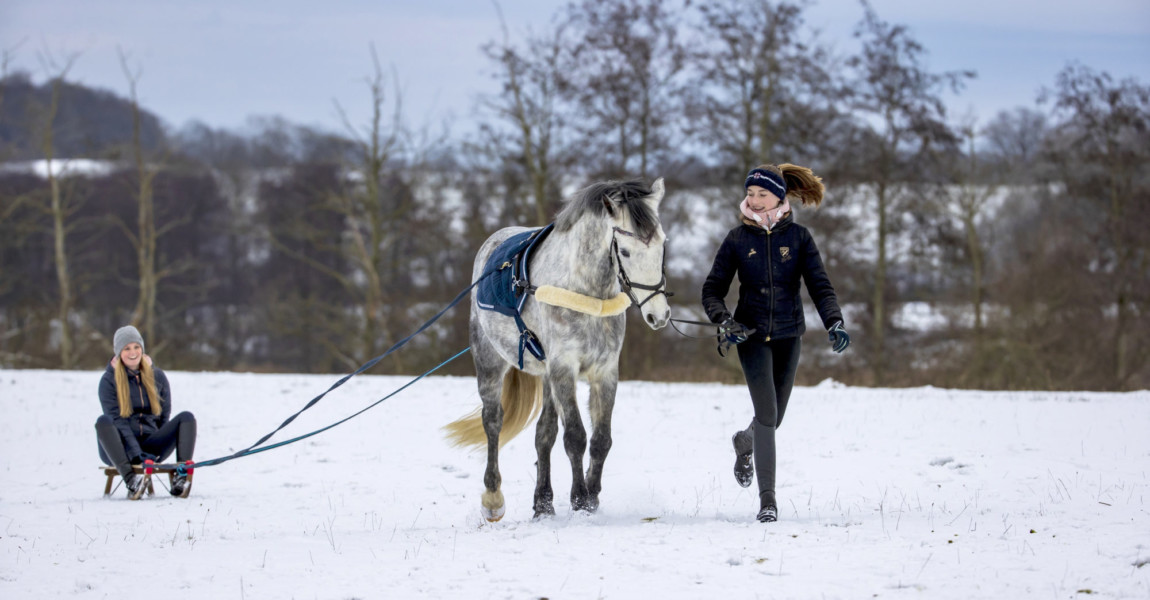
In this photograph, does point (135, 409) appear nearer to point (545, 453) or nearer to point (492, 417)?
point (492, 417)

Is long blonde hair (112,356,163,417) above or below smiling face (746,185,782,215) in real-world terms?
below

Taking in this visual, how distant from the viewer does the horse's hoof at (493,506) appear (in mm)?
5848

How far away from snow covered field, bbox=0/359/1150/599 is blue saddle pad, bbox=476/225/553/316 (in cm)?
139

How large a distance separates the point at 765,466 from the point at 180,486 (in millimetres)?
4554

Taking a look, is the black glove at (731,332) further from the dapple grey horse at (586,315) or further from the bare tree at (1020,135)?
the bare tree at (1020,135)

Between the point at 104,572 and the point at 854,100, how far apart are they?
20356 millimetres

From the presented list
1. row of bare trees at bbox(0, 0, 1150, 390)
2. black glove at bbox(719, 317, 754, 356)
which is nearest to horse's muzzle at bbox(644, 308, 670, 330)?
black glove at bbox(719, 317, 754, 356)

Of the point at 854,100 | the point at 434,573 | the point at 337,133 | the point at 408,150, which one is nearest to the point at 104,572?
the point at 434,573

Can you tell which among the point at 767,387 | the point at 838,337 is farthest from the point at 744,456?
the point at 838,337

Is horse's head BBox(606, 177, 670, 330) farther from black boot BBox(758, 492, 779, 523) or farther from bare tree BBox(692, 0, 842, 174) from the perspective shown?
bare tree BBox(692, 0, 842, 174)

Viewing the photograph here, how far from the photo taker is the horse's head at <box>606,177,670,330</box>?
4.84 meters

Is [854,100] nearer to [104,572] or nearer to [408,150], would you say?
[408,150]

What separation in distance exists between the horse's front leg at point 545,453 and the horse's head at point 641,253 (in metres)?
1.02

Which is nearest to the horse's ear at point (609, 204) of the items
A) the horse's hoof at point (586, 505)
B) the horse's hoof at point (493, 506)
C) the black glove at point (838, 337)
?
the black glove at point (838, 337)
